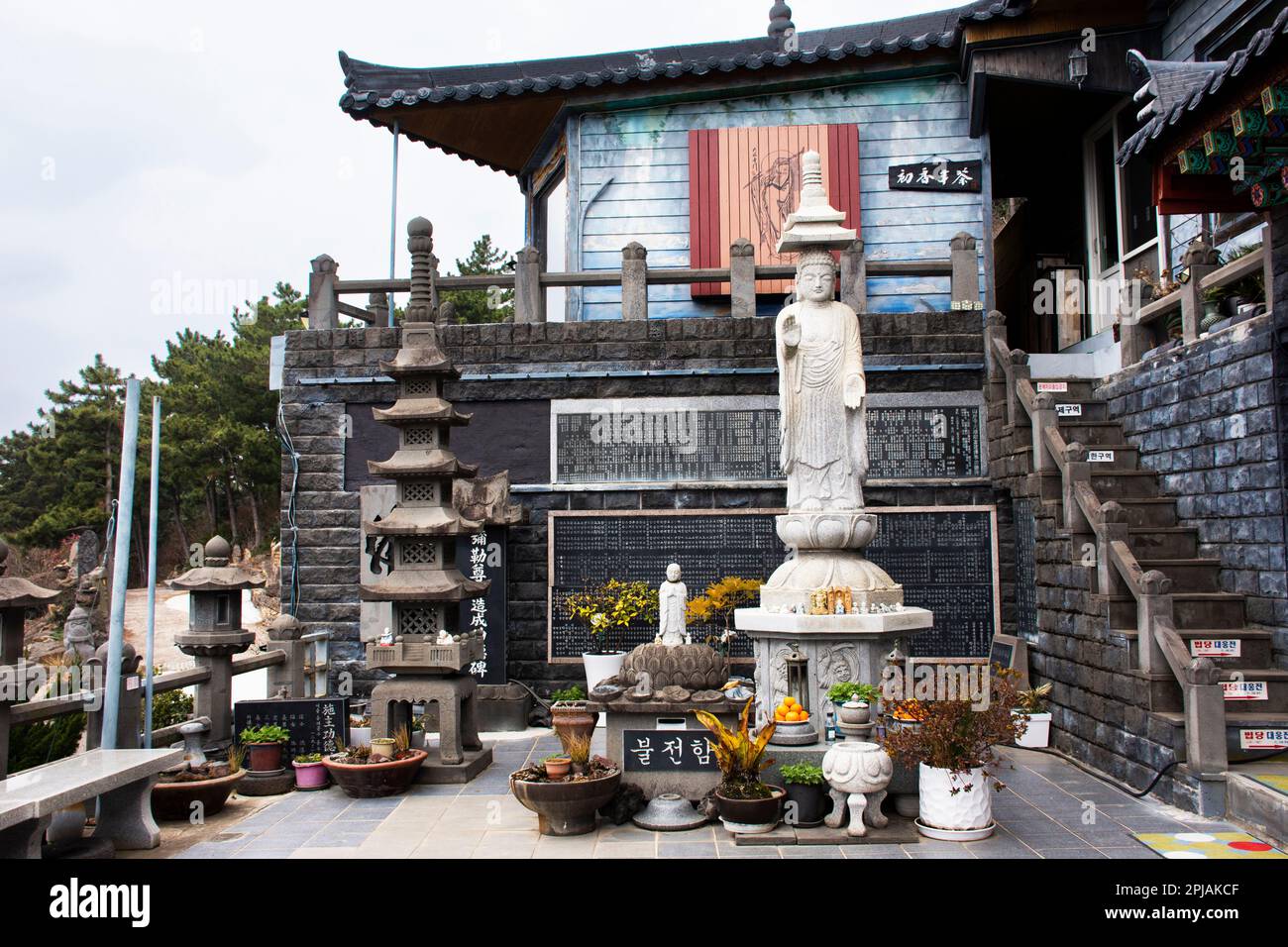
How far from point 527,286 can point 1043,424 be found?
22.0 feet

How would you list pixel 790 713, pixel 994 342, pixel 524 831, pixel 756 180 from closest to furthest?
1. pixel 524 831
2. pixel 790 713
3. pixel 994 342
4. pixel 756 180

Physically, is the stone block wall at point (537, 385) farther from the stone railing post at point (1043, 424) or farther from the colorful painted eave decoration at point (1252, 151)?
the colorful painted eave decoration at point (1252, 151)

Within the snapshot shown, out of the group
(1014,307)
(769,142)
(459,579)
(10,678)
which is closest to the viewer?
(10,678)

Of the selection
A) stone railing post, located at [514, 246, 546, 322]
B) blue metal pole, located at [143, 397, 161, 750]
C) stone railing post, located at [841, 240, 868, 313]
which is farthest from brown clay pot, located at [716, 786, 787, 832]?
stone railing post, located at [514, 246, 546, 322]

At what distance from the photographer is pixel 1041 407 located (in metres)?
11.0

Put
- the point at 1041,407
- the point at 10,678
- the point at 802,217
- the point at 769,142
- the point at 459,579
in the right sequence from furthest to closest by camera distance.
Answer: the point at 769,142, the point at 1041,407, the point at 459,579, the point at 802,217, the point at 10,678

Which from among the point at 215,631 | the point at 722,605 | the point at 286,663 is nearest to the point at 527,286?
the point at 722,605

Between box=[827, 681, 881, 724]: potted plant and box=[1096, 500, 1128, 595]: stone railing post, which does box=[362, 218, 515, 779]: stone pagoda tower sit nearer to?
box=[827, 681, 881, 724]: potted plant

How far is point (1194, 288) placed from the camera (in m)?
10.1

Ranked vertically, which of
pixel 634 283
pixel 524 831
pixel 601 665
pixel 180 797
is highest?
pixel 634 283

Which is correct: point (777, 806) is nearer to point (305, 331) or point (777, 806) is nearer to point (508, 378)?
point (508, 378)

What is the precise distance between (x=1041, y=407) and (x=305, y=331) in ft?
30.5

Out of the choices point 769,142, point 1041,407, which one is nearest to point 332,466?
point 769,142

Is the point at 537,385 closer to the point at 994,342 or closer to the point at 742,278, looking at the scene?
the point at 742,278
